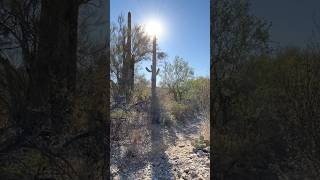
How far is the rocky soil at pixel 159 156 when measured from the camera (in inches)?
86.7

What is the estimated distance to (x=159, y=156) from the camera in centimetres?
234

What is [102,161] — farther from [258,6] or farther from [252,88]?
[258,6]

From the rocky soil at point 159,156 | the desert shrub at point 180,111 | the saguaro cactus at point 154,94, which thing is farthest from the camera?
the desert shrub at point 180,111

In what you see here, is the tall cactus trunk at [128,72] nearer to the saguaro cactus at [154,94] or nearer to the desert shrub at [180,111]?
the saguaro cactus at [154,94]

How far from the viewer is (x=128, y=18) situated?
2.24m

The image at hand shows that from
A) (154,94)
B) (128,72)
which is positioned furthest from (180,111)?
(128,72)

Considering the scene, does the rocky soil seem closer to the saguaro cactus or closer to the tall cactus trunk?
the saguaro cactus

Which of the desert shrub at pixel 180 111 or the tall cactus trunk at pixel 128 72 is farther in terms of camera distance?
the desert shrub at pixel 180 111

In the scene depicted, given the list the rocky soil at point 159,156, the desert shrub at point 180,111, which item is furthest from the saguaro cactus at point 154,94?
the desert shrub at point 180,111

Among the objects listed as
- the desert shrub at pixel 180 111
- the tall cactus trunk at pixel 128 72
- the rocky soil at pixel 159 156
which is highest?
the tall cactus trunk at pixel 128 72

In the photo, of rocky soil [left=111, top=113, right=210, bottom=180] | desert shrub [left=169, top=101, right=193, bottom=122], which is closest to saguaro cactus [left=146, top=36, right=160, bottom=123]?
rocky soil [left=111, top=113, right=210, bottom=180]

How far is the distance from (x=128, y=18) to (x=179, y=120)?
0.84 meters

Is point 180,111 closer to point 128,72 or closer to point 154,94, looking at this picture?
point 154,94

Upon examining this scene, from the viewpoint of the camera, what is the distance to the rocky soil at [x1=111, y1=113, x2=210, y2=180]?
7.22ft
